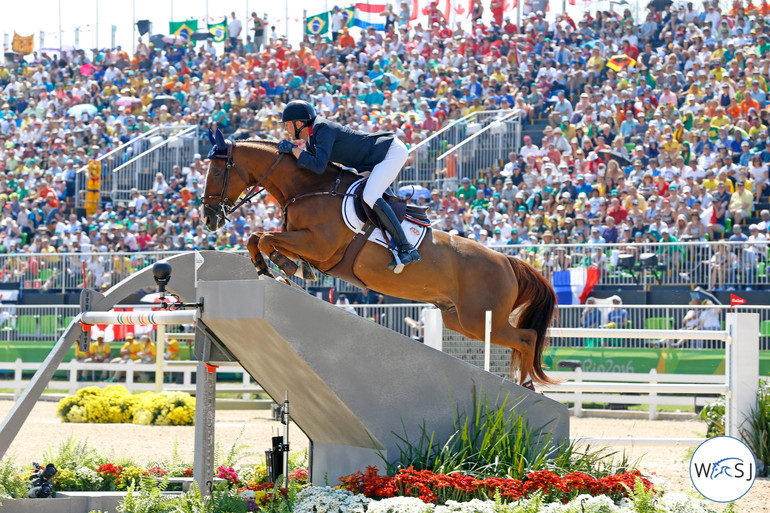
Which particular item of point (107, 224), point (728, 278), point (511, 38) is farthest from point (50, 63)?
point (728, 278)

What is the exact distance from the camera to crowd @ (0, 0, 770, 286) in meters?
16.3

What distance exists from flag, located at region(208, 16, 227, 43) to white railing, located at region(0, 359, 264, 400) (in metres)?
16.8

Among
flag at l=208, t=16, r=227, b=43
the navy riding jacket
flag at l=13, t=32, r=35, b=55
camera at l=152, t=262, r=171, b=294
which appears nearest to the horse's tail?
the navy riding jacket

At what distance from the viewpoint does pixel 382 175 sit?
7.54 meters

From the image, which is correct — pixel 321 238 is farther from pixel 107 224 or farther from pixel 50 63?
pixel 50 63

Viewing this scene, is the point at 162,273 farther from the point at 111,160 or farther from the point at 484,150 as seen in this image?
the point at 111,160

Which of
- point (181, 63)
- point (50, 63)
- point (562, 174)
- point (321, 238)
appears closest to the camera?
point (321, 238)

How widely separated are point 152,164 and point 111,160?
3.53 feet

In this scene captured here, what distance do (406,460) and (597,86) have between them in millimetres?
16647

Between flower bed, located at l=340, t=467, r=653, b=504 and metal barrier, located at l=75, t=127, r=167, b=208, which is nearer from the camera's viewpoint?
flower bed, located at l=340, t=467, r=653, b=504

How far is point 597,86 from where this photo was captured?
20.4m

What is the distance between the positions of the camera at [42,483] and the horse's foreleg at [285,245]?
2320 mm

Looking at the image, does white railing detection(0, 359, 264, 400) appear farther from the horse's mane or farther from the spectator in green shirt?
the horse's mane

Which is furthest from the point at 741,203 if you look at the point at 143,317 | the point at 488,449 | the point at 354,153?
the point at 143,317
